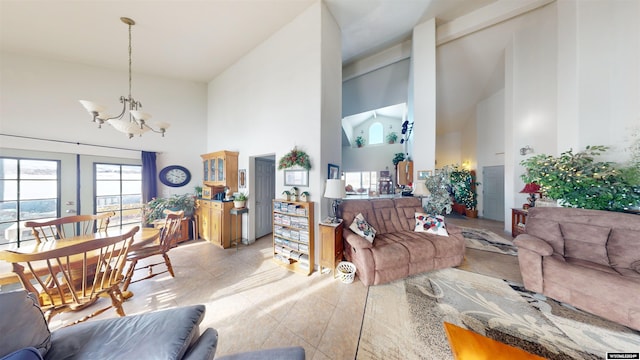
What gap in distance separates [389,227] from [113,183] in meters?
5.86

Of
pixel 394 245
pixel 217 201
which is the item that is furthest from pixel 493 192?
pixel 217 201

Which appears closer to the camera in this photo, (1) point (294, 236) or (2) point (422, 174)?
(1) point (294, 236)

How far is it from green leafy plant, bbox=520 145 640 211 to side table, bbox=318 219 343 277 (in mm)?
3121

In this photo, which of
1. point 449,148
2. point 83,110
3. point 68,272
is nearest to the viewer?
point 68,272

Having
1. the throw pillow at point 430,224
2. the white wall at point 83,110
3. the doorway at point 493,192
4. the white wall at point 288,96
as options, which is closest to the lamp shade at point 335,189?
the white wall at point 288,96

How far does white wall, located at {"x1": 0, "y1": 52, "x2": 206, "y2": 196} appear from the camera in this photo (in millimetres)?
3047

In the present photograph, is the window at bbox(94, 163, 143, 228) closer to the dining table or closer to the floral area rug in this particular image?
the dining table

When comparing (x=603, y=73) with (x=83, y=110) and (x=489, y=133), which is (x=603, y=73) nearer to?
(x=489, y=133)

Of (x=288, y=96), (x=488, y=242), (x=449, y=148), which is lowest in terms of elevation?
(x=488, y=242)

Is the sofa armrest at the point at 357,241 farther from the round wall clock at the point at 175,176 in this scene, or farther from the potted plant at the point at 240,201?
the round wall clock at the point at 175,176

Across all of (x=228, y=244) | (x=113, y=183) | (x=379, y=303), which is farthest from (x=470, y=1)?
(x=113, y=183)

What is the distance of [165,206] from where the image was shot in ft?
13.0

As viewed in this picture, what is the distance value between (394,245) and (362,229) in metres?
0.47

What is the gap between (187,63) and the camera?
3.99 meters
